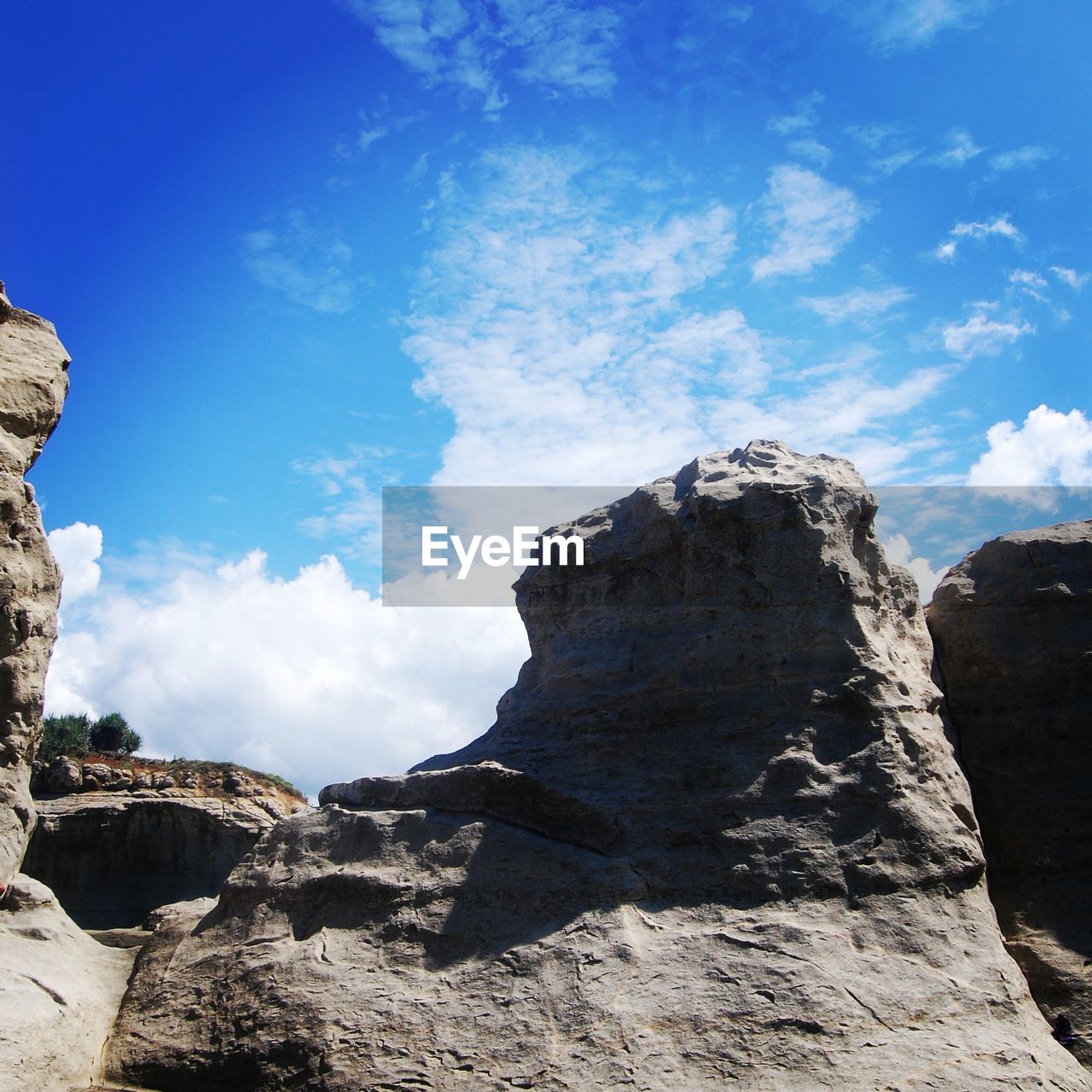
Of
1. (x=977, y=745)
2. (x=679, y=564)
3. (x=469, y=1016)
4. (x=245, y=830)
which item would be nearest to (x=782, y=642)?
(x=679, y=564)

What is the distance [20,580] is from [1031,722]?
915 centimetres

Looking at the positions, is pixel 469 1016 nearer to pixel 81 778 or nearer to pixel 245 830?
pixel 245 830

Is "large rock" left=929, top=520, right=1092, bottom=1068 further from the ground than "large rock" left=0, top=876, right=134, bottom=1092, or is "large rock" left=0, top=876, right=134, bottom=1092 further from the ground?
"large rock" left=929, top=520, right=1092, bottom=1068

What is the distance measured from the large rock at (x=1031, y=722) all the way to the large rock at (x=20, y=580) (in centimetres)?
821

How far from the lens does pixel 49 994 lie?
7.33m

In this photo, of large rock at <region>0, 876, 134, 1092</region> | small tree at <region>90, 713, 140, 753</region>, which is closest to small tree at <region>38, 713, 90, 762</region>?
small tree at <region>90, 713, 140, 753</region>

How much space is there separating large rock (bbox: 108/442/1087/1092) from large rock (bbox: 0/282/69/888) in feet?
5.69

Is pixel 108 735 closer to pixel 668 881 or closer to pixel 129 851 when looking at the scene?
pixel 129 851

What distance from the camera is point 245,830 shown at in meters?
21.2

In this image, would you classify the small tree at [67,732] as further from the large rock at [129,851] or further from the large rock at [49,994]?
the large rock at [49,994]

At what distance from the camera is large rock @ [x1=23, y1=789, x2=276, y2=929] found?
66.1 feet

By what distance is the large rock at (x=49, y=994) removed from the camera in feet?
21.8

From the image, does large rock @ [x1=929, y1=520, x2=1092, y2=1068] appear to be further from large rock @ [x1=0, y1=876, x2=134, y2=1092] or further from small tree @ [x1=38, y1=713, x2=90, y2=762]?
small tree @ [x1=38, y1=713, x2=90, y2=762]

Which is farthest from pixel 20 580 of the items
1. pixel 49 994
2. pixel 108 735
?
pixel 108 735
